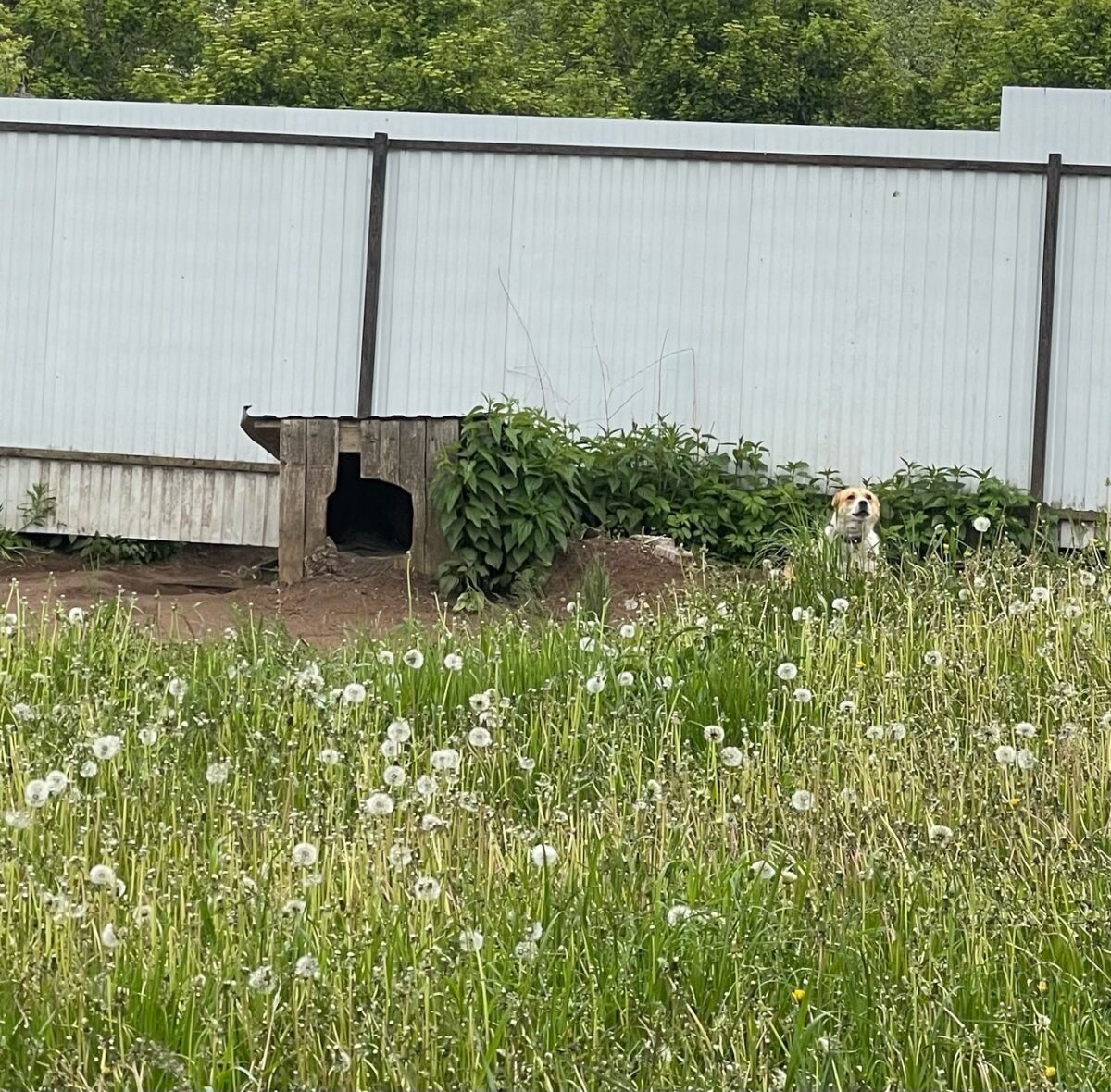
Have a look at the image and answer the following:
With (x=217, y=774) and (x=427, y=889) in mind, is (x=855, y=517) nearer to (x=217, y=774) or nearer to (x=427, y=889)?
(x=217, y=774)

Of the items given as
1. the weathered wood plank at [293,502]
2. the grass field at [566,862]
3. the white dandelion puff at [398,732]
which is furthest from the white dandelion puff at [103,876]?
the weathered wood plank at [293,502]

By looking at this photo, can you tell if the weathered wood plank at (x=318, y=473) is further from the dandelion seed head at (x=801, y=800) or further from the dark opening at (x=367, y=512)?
the dandelion seed head at (x=801, y=800)

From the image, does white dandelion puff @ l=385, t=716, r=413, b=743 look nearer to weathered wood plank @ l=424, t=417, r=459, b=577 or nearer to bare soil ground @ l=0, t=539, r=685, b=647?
bare soil ground @ l=0, t=539, r=685, b=647

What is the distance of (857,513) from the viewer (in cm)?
820

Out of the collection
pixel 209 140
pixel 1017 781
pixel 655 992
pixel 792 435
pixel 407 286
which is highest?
pixel 209 140

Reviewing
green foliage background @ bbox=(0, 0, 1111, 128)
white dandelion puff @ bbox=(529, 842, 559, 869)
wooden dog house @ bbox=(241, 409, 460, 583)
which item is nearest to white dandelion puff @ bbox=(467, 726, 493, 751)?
white dandelion puff @ bbox=(529, 842, 559, 869)

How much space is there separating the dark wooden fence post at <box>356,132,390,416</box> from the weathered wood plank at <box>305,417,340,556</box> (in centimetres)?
177

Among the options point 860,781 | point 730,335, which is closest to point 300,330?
point 730,335

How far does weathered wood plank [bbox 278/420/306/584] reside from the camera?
8.76m

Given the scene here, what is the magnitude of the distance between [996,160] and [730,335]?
5.70 ft

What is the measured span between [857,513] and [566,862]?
4646mm

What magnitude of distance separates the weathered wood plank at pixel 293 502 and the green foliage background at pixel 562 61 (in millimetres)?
14211

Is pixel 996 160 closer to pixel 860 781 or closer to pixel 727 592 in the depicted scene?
pixel 727 592

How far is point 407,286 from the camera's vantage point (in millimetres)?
→ 10602
